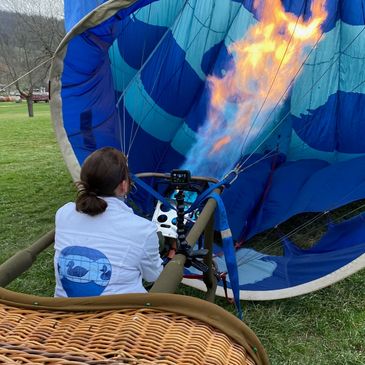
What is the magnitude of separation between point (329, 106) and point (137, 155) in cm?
167

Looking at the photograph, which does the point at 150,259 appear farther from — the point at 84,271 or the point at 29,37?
the point at 29,37

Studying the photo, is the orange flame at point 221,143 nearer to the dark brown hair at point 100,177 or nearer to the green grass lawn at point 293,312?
the green grass lawn at point 293,312

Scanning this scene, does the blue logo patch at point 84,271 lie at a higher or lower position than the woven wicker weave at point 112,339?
lower

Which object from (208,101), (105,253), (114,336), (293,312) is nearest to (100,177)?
(105,253)

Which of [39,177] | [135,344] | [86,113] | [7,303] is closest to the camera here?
[135,344]

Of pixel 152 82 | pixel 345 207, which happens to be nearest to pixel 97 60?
pixel 152 82

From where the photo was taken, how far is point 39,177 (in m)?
6.27

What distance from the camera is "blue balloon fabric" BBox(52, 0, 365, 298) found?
3.29m

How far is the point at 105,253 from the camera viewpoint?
5.41ft

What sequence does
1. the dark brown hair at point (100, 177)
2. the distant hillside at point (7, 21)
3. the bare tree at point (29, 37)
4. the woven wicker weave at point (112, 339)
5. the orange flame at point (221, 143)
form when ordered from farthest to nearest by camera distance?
the distant hillside at point (7, 21)
the bare tree at point (29, 37)
the orange flame at point (221, 143)
the dark brown hair at point (100, 177)
the woven wicker weave at point (112, 339)

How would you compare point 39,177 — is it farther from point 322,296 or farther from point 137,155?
point 322,296

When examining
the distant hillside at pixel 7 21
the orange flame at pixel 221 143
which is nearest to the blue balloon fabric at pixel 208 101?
the orange flame at pixel 221 143

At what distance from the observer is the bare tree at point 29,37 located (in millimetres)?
21984

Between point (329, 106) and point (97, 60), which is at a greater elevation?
point (97, 60)
